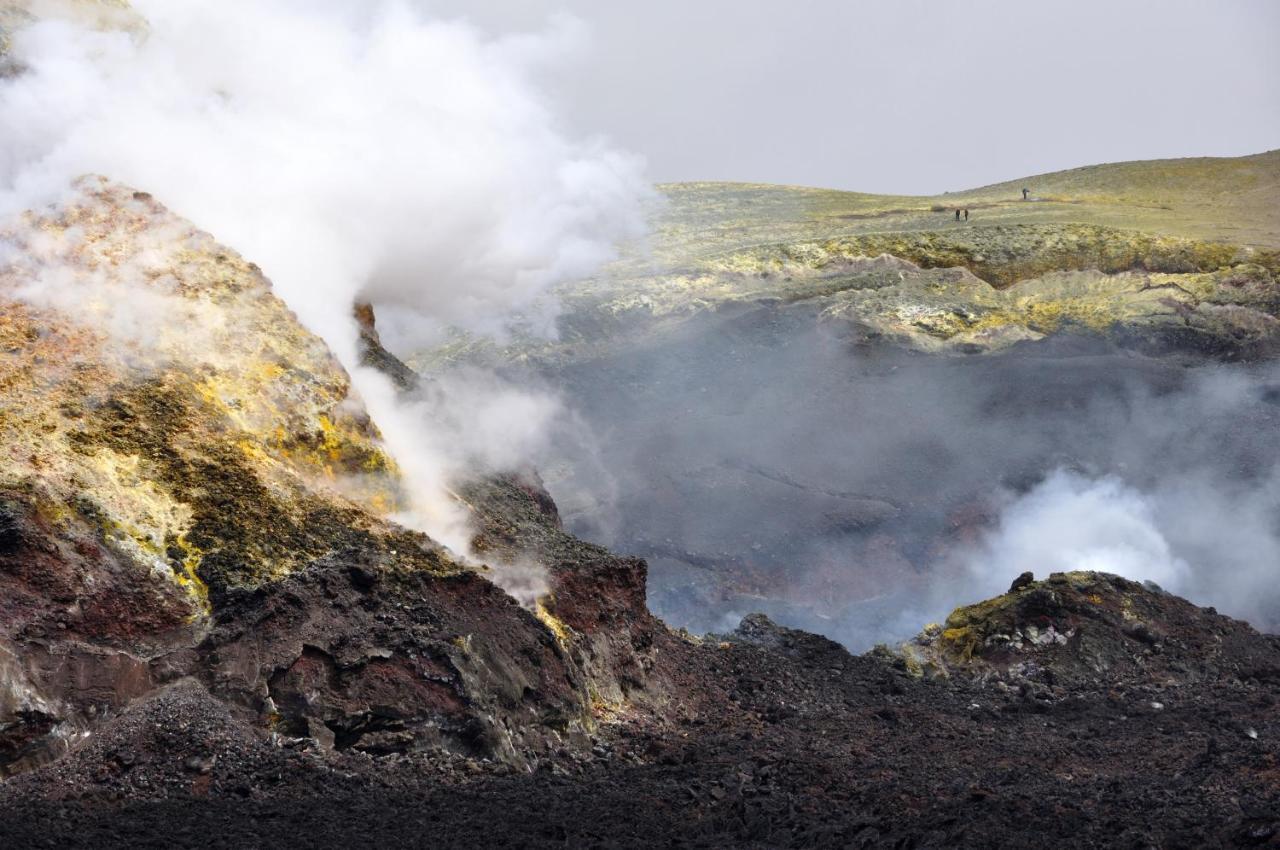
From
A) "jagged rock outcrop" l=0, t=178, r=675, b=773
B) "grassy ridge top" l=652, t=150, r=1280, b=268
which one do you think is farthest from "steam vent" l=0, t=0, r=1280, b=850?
"grassy ridge top" l=652, t=150, r=1280, b=268

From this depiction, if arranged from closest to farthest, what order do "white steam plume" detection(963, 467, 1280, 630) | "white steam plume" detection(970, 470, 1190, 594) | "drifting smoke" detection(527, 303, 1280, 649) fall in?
"white steam plume" detection(963, 467, 1280, 630) < "drifting smoke" detection(527, 303, 1280, 649) < "white steam plume" detection(970, 470, 1190, 594)

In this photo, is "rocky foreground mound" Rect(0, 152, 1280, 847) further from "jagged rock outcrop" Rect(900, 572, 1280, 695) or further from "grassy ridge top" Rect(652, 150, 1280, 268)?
"grassy ridge top" Rect(652, 150, 1280, 268)

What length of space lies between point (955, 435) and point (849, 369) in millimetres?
4120

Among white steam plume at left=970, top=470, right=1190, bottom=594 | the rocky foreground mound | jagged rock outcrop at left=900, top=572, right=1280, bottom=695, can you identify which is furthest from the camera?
white steam plume at left=970, top=470, right=1190, bottom=594

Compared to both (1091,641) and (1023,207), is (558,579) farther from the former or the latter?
(1023,207)

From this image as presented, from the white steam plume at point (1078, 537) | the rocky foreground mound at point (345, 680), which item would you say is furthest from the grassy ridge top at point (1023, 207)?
the rocky foreground mound at point (345, 680)

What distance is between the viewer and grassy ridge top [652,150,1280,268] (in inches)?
1833

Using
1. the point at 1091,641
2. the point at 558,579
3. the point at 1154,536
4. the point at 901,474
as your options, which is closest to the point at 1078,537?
the point at 1154,536

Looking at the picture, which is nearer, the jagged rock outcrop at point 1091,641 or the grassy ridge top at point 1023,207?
the jagged rock outcrop at point 1091,641

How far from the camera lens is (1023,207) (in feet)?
171

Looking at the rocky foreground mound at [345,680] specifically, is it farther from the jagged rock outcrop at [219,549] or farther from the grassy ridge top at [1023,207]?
the grassy ridge top at [1023,207]

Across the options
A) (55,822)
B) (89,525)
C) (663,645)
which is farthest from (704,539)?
(55,822)

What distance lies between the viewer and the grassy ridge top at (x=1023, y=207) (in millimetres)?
46562

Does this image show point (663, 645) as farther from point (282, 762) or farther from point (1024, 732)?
point (282, 762)
